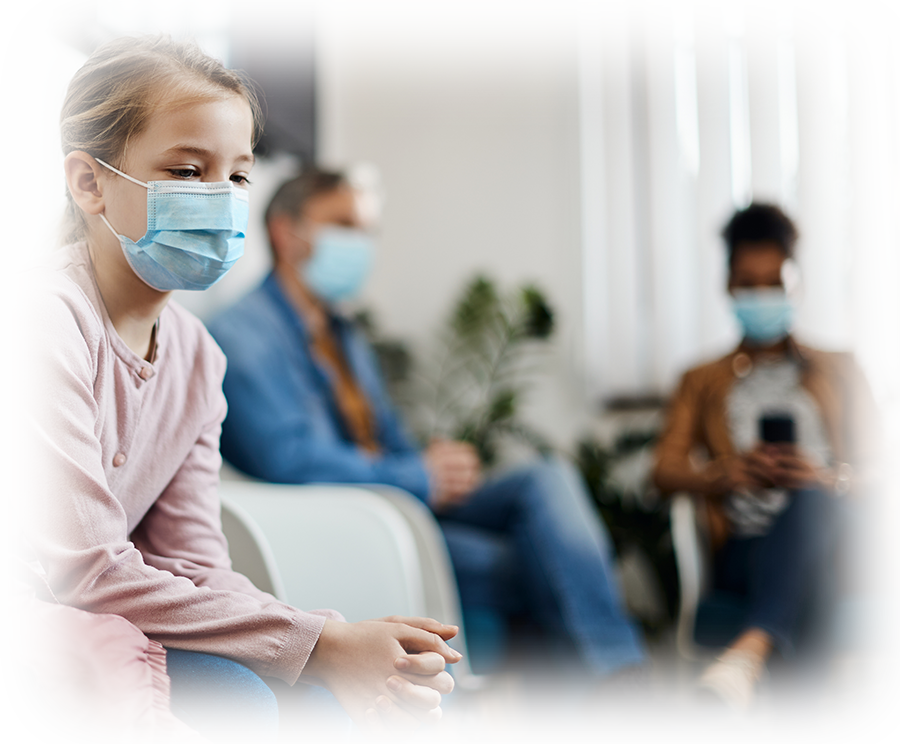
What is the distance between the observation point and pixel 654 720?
4.27 ft

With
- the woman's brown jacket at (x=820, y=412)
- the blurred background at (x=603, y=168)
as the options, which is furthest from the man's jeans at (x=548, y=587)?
the blurred background at (x=603, y=168)

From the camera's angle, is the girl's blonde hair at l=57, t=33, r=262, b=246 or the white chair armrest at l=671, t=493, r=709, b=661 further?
the white chair armrest at l=671, t=493, r=709, b=661

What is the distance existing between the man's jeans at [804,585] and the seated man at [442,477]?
0.27m

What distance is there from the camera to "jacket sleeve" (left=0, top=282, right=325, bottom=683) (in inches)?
24.4

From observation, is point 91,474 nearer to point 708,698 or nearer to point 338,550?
point 338,550

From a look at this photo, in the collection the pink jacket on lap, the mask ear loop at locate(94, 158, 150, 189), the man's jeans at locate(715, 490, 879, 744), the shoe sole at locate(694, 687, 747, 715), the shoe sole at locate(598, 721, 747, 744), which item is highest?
the mask ear loop at locate(94, 158, 150, 189)

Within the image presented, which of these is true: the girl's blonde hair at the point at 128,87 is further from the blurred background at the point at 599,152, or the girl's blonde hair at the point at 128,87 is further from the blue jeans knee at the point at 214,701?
the blurred background at the point at 599,152

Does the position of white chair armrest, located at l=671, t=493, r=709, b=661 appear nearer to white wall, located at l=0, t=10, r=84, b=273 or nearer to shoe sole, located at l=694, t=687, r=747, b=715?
shoe sole, located at l=694, t=687, r=747, b=715

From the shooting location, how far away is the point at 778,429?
5.47 feet

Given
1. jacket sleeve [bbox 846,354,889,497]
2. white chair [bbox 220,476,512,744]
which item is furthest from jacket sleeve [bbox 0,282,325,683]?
jacket sleeve [bbox 846,354,889,497]

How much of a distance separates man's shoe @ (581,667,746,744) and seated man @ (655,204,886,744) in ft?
0.26

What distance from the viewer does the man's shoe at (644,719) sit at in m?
1.28

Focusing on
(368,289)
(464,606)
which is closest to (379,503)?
(464,606)

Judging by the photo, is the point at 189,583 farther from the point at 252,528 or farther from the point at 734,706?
the point at 734,706
